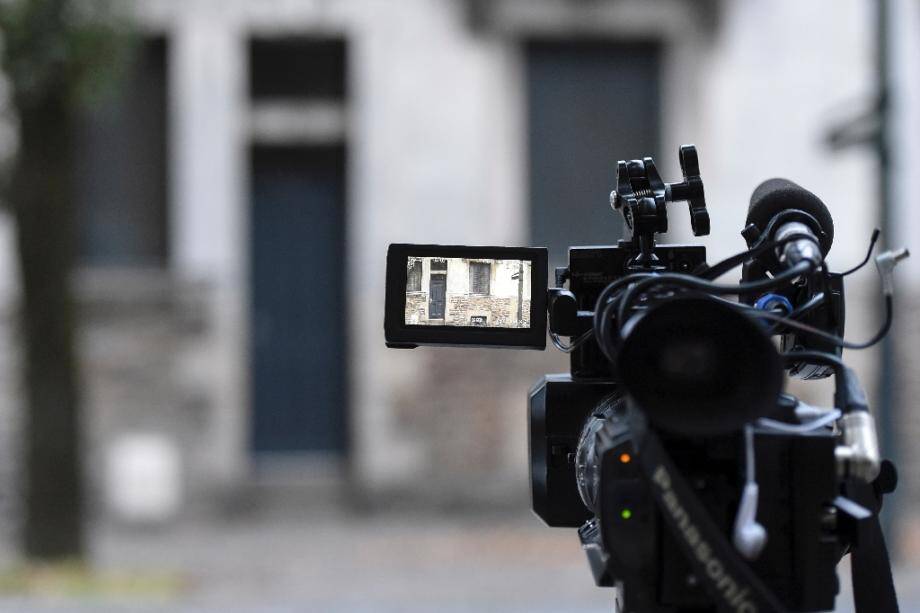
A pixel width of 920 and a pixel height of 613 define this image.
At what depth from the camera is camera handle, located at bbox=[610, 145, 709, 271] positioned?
2340 millimetres

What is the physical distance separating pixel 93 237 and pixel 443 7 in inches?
128

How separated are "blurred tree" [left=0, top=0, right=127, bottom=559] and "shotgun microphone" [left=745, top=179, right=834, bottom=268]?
692 cm

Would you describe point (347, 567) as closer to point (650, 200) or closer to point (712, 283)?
point (650, 200)

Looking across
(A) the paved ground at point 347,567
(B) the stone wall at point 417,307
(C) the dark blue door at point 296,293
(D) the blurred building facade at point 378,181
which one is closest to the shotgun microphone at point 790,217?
(B) the stone wall at point 417,307

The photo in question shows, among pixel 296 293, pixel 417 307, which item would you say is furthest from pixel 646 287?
pixel 296 293

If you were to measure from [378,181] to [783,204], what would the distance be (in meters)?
9.08

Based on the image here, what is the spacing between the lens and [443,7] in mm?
11461

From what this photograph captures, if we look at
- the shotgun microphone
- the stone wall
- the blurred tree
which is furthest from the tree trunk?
the shotgun microphone

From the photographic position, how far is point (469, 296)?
2410mm

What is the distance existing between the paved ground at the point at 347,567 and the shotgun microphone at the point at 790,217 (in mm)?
5849

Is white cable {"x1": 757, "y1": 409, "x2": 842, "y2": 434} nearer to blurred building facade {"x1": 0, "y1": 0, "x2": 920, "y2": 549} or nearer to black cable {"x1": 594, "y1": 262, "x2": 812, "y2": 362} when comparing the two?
black cable {"x1": 594, "y1": 262, "x2": 812, "y2": 362}

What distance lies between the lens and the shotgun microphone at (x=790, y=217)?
2107 mm

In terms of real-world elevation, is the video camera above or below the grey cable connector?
below

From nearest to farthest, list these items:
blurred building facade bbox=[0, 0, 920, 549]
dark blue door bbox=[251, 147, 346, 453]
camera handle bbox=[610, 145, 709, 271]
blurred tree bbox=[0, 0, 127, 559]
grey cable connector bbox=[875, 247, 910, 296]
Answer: grey cable connector bbox=[875, 247, 910, 296] < camera handle bbox=[610, 145, 709, 271] < blurred tree bbox=[0, 0, 127, 559] < blurred building facade bbox=[0, 0, 920, 549] < dark blue door bbox=[251, 147, 346, 453]
